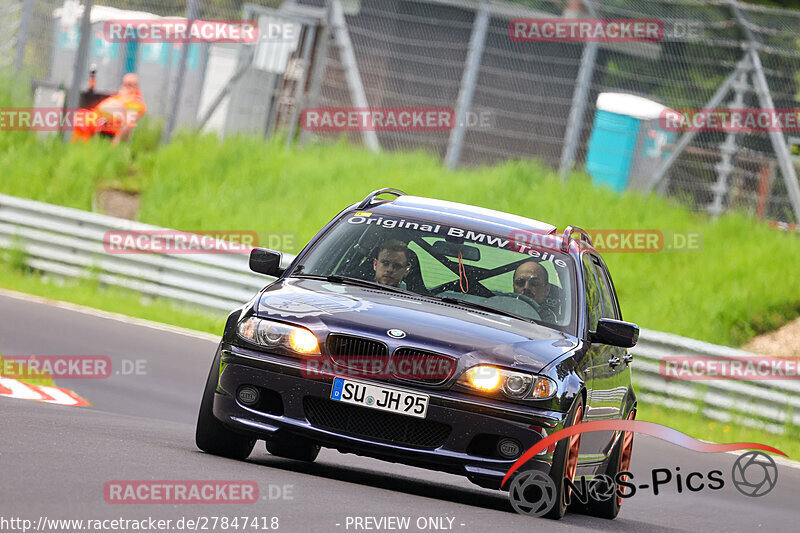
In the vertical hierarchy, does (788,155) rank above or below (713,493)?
above

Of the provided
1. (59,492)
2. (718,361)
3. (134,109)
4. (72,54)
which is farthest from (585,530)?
(72,54)

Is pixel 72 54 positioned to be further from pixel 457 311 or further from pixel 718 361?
pixel 457 311

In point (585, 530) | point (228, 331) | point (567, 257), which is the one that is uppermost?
point (567, 257)

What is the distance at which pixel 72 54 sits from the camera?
1022 inches

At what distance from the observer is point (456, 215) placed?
357 inches

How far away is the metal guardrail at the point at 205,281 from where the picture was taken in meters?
15.5

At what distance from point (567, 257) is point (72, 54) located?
1863 centimetres

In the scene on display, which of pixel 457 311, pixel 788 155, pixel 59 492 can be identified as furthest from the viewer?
pixel 788 155

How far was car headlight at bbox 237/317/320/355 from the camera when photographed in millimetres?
7504

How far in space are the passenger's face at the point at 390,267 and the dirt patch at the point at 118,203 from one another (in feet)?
49.0

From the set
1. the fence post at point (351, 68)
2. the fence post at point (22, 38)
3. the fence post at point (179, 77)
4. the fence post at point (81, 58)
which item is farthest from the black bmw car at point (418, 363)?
the fence post at point (22, 38)

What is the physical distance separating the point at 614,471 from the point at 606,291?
1.22 m

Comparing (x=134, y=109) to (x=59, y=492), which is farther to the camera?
(x=134, y=109)

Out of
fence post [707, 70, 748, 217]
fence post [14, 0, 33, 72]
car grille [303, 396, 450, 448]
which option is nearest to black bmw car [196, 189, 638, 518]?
car grille [303, 396, 450, 448]
